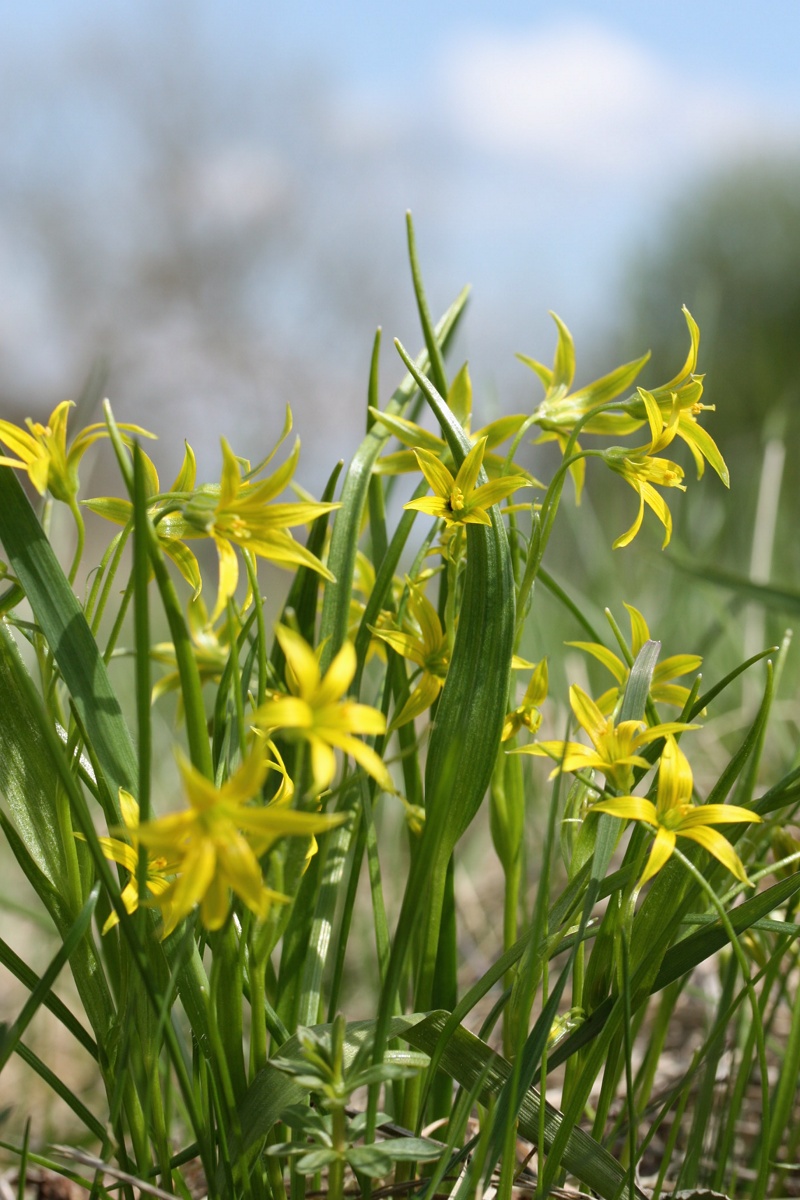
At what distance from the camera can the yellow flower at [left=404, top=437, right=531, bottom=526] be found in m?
0.59

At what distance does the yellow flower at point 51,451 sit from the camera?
0.55 m

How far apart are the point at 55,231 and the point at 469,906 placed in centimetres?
1422

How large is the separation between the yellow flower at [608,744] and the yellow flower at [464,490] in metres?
0.13

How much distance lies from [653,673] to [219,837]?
0.38 metres

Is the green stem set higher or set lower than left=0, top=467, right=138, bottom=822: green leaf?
lower

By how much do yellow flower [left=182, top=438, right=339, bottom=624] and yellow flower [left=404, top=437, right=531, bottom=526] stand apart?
0.11 meters

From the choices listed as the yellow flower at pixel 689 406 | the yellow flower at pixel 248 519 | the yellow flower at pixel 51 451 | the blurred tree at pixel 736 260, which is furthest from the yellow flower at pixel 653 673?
the blurred tree at pixel 736 260

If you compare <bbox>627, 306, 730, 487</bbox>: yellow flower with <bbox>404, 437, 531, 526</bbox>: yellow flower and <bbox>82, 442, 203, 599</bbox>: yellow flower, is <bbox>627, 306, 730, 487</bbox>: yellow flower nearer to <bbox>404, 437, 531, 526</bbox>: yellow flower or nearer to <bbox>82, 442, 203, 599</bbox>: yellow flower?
<bbox>404, 437, 531, 526</bbox>: yellow flower

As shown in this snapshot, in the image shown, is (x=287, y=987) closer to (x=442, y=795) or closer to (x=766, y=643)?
(x=442, y=795)

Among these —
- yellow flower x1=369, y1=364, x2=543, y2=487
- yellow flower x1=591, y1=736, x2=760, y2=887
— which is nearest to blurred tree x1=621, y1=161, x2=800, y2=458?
yellow flower x1=369, y1=364, x2=543, y2=487

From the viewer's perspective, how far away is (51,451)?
571 mm

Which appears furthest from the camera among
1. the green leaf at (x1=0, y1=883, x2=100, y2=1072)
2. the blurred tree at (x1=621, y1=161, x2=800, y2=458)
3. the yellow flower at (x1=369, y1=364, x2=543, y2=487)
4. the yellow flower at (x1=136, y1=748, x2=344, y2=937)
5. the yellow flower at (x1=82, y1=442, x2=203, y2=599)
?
the blurred tree at (x1=621, y1=161, x2=800, y2=458)

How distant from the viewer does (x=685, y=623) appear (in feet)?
7.84

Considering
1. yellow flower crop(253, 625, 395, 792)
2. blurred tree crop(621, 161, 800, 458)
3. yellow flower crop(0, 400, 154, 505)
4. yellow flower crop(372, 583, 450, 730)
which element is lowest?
yellow flower crop(253, 625, 395, 792)
